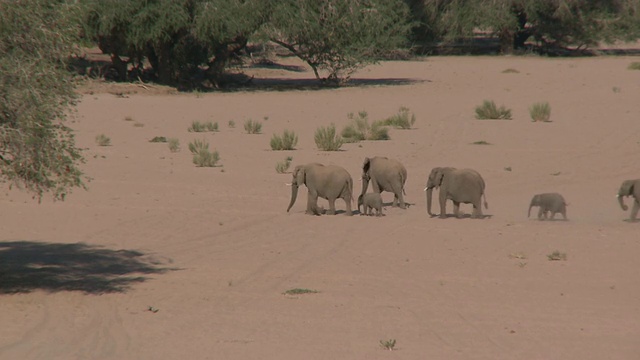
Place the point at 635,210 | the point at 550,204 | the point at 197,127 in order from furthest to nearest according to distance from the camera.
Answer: the point at 197,127
the point at 635,210
the point at 550,204

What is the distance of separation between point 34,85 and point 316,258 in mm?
5081

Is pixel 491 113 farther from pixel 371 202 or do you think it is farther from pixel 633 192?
pixel 371 202

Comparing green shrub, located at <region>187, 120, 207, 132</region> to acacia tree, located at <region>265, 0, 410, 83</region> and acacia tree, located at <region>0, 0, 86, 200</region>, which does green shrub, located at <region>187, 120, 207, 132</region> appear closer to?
acacia tree, located at <region>265, 0, 410, 83</region>

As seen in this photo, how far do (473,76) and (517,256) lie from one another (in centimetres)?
2941

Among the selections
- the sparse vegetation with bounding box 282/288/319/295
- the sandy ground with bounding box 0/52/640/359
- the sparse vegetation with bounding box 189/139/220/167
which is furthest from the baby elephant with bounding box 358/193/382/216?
the sparse vegetation with bounding box 189/139/220/167

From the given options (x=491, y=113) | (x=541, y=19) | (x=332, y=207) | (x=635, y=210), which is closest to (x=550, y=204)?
(x=635, y=210)

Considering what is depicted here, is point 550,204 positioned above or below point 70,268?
above

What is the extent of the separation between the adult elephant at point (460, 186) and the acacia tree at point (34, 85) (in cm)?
723

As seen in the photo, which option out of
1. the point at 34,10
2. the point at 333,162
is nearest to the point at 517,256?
the point at 34,10

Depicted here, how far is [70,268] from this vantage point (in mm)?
14008

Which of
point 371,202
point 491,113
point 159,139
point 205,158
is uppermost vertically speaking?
point 491,113

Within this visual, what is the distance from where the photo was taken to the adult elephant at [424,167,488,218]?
55.7ft

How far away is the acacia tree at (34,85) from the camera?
10570 millimetres

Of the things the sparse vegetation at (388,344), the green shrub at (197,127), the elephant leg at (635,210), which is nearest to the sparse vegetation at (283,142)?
the green shrub at (197,127)
